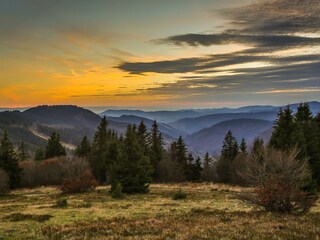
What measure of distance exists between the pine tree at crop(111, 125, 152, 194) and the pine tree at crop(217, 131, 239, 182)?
3669 centimetres

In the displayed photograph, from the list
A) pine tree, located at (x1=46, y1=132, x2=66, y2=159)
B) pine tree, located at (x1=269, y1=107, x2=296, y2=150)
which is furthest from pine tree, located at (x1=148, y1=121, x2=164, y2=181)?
pine tree, located at (x1=269, y1=107, x2=296, y2=150)

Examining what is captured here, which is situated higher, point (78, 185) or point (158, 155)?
point (158, 155)

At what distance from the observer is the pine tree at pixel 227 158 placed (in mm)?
82062

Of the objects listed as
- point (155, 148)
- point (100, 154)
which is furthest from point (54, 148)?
point (155, 148)

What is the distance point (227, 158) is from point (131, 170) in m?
44.9

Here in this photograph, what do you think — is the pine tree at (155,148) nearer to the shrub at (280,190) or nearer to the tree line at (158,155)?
the tree line at (158,155)

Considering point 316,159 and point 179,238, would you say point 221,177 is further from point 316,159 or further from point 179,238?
point 179,238

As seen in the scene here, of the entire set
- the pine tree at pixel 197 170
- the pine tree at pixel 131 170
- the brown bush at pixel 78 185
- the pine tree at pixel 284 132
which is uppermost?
the pine tree at pixel 284 132

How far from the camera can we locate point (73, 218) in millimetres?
23656

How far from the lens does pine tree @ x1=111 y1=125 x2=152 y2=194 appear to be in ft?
150

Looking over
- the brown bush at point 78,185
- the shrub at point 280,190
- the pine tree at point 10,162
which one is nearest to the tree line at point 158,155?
the pine tree at point 10,162

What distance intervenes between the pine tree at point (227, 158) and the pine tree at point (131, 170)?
3669 cm

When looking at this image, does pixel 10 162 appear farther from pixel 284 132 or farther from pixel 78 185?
pixel 284 132

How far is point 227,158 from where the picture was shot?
8606cm
